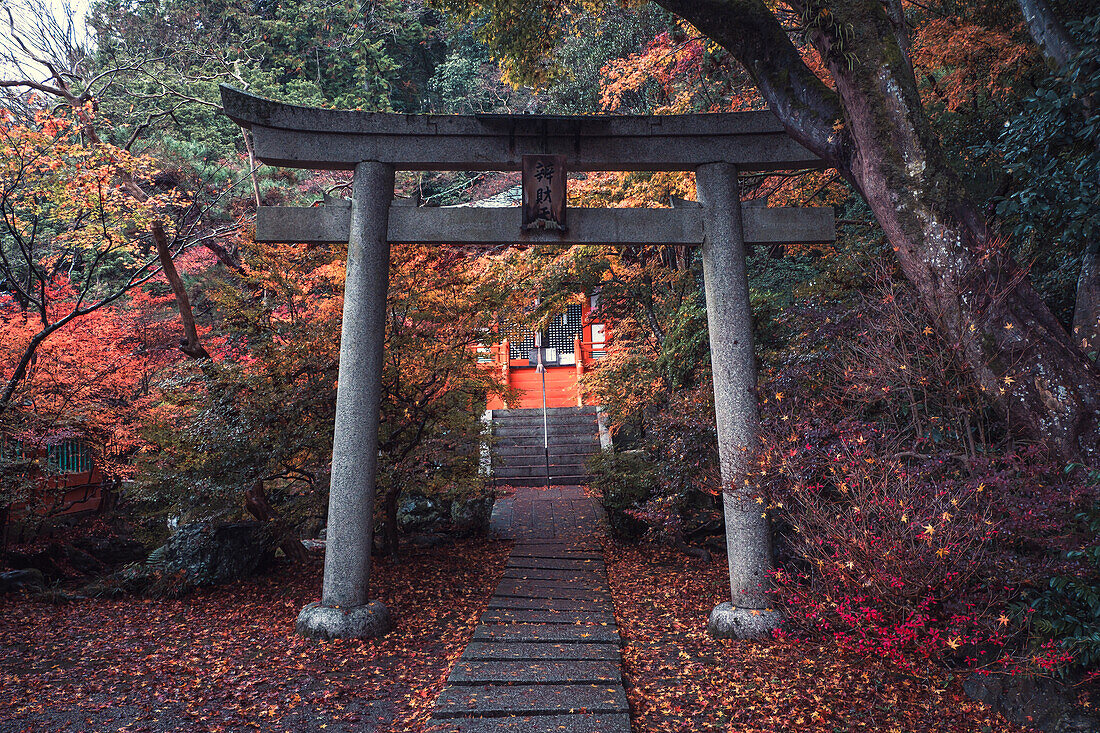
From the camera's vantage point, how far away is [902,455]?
13.6 feet

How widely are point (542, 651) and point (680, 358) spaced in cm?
440

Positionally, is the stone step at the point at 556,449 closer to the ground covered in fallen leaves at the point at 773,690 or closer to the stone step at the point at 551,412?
the stone step at the point at 551,412

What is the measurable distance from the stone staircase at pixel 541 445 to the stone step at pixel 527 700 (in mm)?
7807

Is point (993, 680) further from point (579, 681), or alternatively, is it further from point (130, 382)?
point (130, 382)

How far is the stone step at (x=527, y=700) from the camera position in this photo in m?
3.96

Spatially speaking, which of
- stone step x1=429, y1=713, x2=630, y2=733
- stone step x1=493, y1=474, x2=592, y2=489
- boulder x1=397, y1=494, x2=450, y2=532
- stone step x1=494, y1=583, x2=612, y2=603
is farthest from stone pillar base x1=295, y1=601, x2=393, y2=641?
stone step x1=493, y1=474, x2=592, y2=489

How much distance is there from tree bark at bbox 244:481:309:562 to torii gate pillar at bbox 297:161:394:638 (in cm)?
202

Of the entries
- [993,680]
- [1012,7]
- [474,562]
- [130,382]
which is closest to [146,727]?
[474,562]

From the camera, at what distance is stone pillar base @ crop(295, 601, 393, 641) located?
5293mm

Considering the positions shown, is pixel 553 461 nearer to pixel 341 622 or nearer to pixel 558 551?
pixel 558 551

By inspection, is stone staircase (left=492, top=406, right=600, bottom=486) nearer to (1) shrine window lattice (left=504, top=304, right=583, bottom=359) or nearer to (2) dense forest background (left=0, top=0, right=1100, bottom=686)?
(2) dense forest background (left=0, top=0, right=1100, bottom=686)

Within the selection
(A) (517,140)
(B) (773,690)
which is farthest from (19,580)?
(B) (773,690)

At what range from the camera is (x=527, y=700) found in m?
4.10

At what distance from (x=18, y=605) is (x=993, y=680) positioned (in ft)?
29.2
